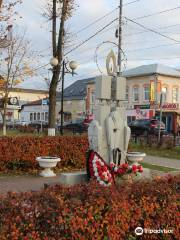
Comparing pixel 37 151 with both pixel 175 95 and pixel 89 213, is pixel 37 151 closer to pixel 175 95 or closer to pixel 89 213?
pixel 89 213

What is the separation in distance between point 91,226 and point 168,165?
1263 cm

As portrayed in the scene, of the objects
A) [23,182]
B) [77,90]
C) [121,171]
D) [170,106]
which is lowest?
[23,182]

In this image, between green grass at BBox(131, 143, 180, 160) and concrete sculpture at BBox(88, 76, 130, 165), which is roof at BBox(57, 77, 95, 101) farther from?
concrete sculpture at BBox(88, 76, 130, 165)

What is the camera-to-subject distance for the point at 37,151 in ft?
45.4

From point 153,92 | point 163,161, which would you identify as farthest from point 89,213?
point 153,92

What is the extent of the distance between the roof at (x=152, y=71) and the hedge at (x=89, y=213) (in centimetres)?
5128

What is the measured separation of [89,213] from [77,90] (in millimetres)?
70911

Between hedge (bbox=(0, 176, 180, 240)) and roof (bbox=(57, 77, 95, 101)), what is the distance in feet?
211

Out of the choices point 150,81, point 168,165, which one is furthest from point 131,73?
point 168,165

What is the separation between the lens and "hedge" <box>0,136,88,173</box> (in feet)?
43.5

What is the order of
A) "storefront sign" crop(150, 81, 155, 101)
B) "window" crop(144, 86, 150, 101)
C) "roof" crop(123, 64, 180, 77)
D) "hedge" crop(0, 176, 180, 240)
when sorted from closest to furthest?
"hedge" crop(0, 176, 180, 240) < "storefront sign" crop(150, 81, 155, 101) < "roof" crop(123, 64, 180, 77) < "window" crop(144, 86, 150, 101)

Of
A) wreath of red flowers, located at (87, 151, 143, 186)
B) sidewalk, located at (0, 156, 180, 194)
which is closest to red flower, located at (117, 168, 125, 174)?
wreath of red flowers, located at (87, 151, 143, 186)

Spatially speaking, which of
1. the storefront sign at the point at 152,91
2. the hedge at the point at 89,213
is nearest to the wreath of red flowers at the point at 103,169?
the hedge at the point at 89,213

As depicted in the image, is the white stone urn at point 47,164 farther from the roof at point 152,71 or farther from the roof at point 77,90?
the roof at point 77,90
